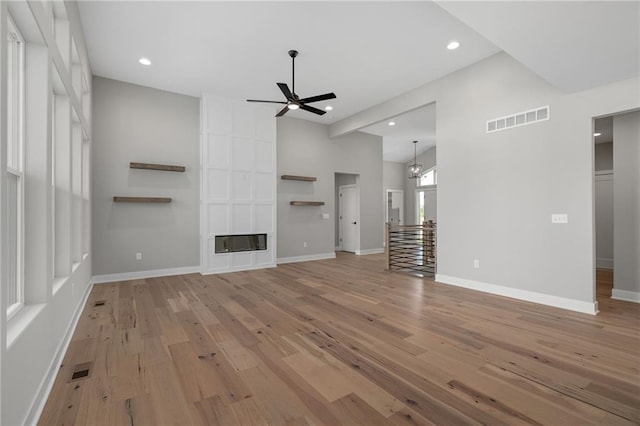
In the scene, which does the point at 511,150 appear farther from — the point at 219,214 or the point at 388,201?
the point at 388,201

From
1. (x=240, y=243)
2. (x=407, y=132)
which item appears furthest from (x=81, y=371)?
(x=407, y=132)

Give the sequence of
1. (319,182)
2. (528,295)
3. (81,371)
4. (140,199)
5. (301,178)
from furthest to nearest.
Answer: (319,182)
(301,178)
(140,199)
(528,295)
(81,371)

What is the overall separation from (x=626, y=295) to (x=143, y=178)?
776cm

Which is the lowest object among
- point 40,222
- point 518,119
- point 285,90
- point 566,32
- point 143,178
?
point 40,222

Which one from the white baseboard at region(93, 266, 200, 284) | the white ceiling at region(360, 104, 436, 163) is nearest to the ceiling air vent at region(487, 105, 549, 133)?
the white ceiling at region(360, 104, 436, 163)

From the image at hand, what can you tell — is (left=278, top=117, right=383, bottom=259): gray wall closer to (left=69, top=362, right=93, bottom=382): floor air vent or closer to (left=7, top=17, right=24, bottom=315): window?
(left=69, top=362, right=93, bottom=382): floor air vent

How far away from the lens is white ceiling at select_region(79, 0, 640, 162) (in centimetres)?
251

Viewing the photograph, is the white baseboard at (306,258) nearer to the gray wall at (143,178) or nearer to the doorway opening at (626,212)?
the gray wall at (143,178)

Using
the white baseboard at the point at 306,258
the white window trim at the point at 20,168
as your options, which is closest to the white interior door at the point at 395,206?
the white baseboard at the point at 306,258

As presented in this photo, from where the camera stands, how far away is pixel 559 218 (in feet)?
12.3

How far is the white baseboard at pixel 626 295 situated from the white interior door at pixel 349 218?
214 inches

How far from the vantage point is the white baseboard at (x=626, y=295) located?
4.00 metres

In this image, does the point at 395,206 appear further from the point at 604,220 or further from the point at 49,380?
the point at 49,380

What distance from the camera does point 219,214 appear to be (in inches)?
236
